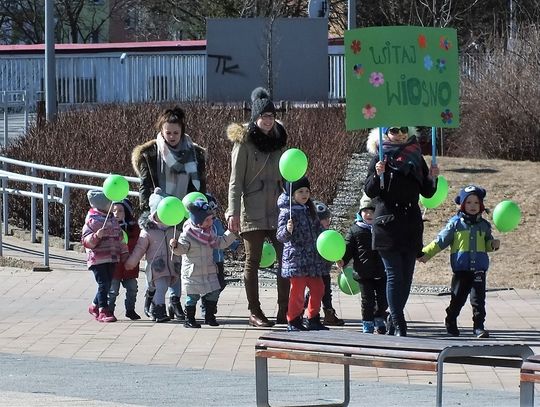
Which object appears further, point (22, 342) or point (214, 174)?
point (214, 174)

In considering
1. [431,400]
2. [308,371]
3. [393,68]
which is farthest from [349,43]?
[431,400]

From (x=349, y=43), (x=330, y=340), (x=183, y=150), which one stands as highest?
(x=349, y=43)

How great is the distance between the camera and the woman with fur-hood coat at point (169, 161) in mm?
10156

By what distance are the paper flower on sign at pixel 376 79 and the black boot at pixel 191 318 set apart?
2257mm

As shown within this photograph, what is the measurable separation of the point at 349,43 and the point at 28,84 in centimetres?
2377

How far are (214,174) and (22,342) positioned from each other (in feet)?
22.4

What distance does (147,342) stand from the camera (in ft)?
30.8

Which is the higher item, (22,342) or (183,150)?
(183,150)

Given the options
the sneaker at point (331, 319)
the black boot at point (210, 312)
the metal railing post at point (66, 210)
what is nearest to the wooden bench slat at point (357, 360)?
the black boot at point (210, 312)

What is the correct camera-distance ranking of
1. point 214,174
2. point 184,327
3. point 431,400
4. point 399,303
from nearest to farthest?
point 431,400, point 399,303, point 184,327, point 214,174

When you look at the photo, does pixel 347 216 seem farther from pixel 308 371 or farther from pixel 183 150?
pixel 308 371

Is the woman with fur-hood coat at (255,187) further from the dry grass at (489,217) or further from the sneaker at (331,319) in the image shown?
the dry grass at (489,217)

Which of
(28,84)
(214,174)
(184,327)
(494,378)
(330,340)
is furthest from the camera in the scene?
(28,84)

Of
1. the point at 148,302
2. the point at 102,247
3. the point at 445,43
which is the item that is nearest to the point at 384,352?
the point at 445,43
